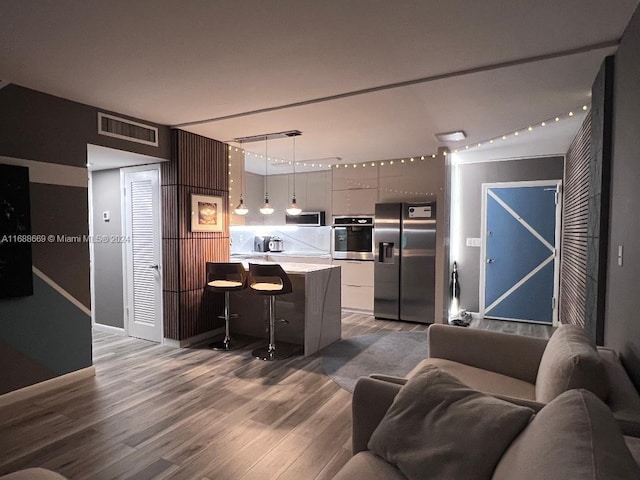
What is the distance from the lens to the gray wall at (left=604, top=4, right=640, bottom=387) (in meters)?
2.00

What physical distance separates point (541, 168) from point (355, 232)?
2.97 metres

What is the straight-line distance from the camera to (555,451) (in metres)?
0.98

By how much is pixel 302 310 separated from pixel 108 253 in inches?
111

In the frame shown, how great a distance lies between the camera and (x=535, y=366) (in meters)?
2.33

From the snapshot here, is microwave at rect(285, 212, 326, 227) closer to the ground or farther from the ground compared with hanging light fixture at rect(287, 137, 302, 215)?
closer to the ground

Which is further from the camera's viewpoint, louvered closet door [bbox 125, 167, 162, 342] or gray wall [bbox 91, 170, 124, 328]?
gray wall [bbox 91, 170, 124, 328]

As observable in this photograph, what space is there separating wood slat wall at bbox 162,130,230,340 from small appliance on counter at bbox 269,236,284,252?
249 cm

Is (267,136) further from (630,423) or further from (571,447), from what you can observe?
(571,447)

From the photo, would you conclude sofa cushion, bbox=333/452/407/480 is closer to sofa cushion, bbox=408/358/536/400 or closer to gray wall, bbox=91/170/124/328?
sofa cushion, bbox=408/358/536/400

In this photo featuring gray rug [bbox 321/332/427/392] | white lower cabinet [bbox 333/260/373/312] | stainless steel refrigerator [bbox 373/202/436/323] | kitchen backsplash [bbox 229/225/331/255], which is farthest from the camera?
kitchen backsplash [bbox 229/225/331/255]

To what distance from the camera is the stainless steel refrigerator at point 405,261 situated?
18.5 feet

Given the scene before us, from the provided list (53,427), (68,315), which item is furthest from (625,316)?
(68,315)

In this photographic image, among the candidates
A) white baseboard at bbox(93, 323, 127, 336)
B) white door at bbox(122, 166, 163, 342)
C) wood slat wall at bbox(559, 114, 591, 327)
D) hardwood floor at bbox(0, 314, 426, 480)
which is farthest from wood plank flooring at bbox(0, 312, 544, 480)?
wood slat wall at bbox(559, 114, 591, 327)

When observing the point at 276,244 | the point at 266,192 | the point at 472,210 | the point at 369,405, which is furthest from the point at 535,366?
the point at 266,192
